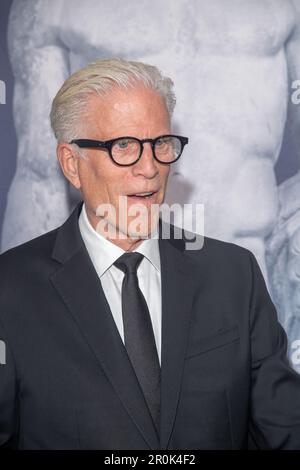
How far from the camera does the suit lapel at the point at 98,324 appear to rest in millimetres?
1317

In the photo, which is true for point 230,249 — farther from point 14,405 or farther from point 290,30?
point 290,30

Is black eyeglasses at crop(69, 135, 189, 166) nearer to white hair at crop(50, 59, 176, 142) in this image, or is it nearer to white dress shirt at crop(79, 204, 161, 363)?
white hair at crop(50, 59, 176, 142)

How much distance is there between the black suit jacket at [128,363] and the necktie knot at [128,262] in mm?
61

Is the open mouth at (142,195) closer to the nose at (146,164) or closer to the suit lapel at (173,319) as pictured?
the nose at (146,164)

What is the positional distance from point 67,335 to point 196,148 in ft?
2.44

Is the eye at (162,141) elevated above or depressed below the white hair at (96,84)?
below

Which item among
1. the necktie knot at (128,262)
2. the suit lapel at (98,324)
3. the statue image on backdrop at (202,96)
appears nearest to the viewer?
the suit lapel at (98,324)

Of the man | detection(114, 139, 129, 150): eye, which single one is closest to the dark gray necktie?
the man

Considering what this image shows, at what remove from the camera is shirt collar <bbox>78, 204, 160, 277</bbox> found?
1433mm

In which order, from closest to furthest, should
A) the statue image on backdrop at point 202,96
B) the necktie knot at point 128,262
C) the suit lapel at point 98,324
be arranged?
the suit lapel at point 98,324 → the necktie knot at point 128,262 → the statue image on backdrop at point 202,96

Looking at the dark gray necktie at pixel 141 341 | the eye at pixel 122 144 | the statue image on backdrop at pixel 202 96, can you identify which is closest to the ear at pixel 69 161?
the eye at pixel 122 144

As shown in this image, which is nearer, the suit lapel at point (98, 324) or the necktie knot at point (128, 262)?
the suit lapel at point (98, 324)

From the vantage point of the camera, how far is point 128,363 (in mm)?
1333
